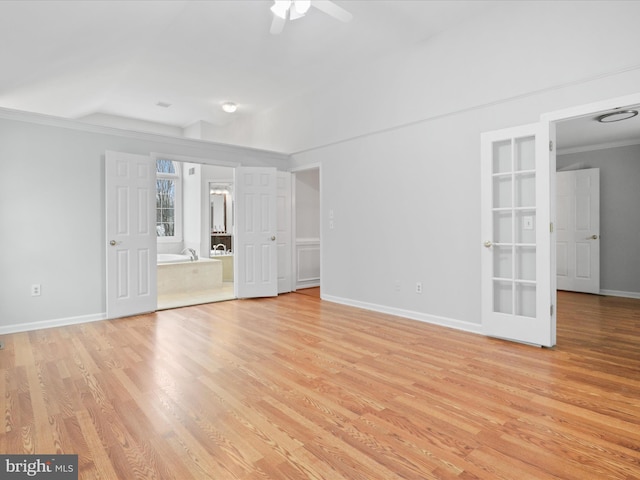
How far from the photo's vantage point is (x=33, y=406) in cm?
226

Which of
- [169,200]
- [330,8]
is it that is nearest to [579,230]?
[330,8]

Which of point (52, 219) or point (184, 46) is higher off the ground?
point (184, 46)

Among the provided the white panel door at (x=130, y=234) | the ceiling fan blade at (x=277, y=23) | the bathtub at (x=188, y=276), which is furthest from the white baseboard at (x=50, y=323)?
the ceiling fan blade at (x=277, y=23)

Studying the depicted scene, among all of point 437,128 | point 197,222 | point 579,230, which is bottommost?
point 579,230

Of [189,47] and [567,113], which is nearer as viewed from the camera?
[567,113]

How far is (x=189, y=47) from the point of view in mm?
4430

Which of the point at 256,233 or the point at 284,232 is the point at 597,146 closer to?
the point at 284,232

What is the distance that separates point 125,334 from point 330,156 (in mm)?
3647

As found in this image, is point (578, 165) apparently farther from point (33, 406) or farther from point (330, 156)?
point (33, 406)

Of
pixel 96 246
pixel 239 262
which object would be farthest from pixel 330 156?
pixel 96 246

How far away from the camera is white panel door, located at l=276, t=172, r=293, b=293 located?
6320 mm

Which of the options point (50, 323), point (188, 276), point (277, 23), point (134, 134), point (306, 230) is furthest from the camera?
point (306, 230)

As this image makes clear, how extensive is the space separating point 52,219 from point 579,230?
7942 mm

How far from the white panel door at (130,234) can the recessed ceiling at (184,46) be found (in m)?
1.16
